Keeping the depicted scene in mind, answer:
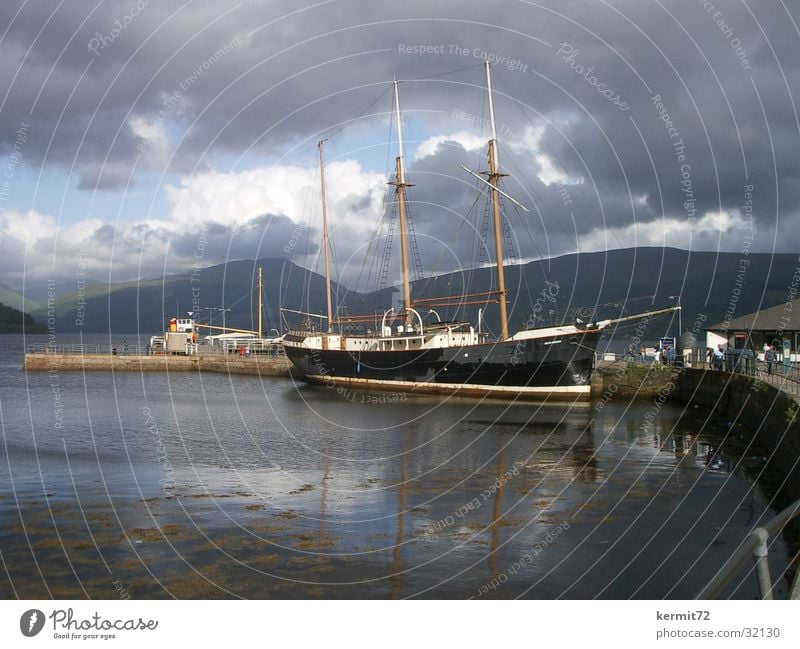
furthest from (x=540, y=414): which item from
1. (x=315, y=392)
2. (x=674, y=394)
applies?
(x=315, y=392)

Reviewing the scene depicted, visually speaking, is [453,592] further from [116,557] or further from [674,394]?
→ [674,394]

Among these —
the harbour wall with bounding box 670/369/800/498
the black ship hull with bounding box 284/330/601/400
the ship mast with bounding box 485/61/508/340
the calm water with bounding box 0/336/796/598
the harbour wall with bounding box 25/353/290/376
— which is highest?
the ship mast with bounding box 485/61/508/340

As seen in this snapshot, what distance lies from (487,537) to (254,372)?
68535 millimetres

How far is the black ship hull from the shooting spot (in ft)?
167

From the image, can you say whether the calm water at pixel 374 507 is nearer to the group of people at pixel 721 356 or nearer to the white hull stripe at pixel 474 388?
the group of people at pixel 721 356

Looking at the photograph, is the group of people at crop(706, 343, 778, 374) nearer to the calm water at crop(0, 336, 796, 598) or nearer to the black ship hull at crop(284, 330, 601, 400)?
the calm water at crop(0, 336, 796, 598)

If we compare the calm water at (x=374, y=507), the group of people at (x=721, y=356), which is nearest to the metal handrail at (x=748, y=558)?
the calm water at (x=374, y=507)

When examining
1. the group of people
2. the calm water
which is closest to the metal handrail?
the calm water

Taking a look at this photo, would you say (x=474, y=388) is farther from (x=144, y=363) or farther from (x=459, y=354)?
(x=144, y=363)

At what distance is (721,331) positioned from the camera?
175 ft

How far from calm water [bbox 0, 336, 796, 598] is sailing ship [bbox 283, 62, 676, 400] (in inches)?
460

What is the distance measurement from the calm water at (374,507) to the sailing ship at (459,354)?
11681 mm

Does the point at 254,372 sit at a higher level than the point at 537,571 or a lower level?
higher
